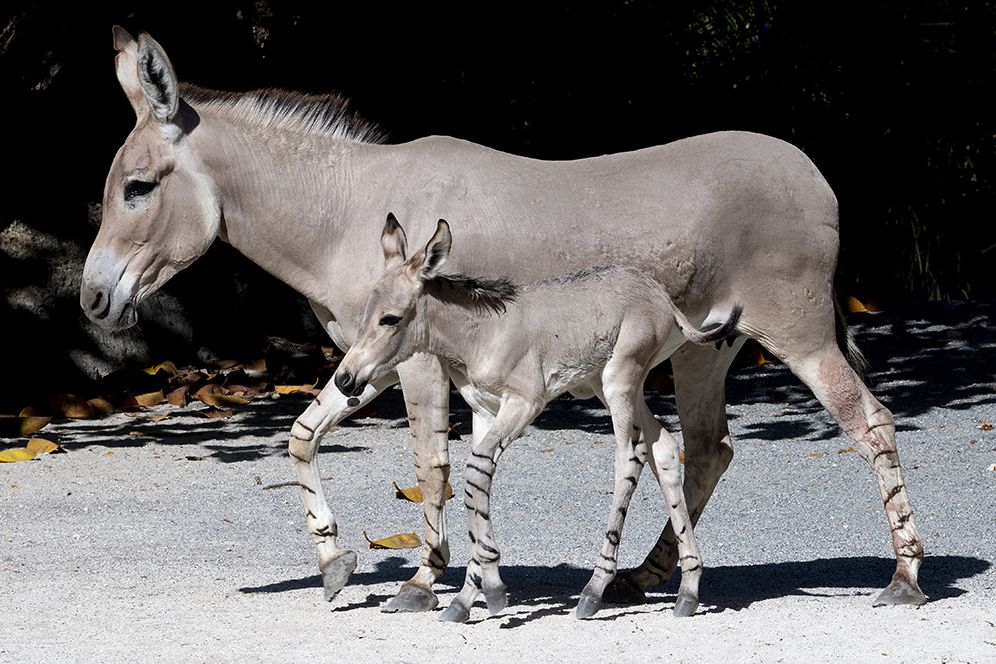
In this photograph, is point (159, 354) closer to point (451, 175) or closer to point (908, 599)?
point (451, 175)

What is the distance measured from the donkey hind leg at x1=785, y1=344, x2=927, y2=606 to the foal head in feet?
5.59

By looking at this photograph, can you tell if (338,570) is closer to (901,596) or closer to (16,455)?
(901,596)

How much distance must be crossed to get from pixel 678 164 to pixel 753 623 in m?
2.14

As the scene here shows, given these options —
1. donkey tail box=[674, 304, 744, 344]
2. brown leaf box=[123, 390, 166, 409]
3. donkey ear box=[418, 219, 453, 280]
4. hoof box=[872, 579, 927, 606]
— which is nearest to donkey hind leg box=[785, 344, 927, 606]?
hoof box=[872, 579, 927, 606]

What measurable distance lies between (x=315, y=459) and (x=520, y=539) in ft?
6.65

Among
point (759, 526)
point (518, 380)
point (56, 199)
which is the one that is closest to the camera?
point (518, 380)

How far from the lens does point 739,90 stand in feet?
Result: 52.6

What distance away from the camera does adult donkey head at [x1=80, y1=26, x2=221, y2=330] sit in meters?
6.50

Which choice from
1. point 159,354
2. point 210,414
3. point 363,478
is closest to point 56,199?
point 159,354

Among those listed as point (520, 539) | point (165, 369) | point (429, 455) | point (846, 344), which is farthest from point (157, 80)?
point (165, 369)

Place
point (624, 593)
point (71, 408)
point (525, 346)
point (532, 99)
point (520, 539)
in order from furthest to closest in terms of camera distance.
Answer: point (532, 99), point (71, 408), point (520, 539), point (624, 593), point (525, 346)

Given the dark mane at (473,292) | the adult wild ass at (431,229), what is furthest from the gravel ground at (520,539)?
the dark mane at (473,292)

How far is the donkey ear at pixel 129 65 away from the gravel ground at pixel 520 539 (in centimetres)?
234

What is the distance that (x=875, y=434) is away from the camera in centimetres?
672
